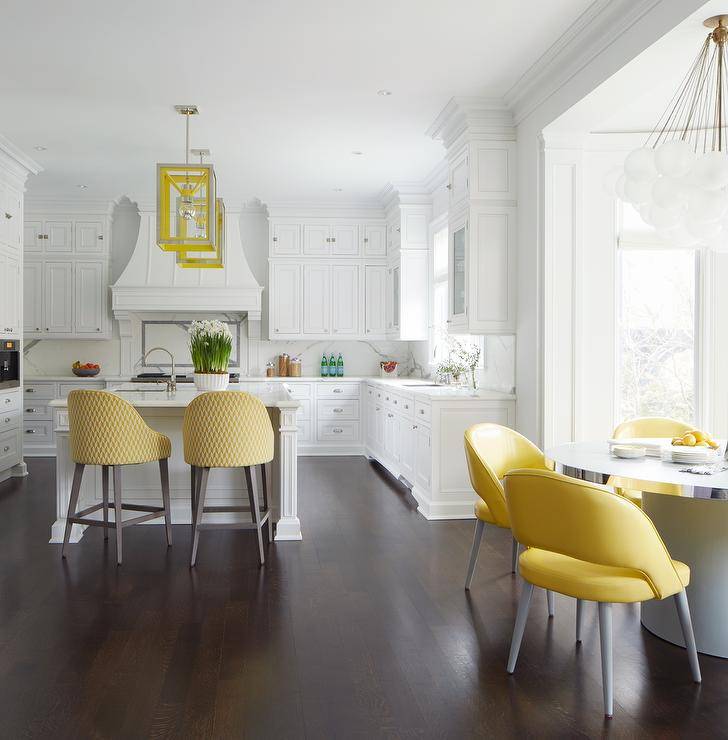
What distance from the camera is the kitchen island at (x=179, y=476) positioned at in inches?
172

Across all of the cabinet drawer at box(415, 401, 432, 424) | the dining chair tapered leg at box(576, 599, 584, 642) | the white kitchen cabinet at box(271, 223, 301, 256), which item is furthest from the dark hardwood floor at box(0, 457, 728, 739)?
the white kitchen cabinet at box(271, 223, 301, 256)

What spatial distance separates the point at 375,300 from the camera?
8.25 meters

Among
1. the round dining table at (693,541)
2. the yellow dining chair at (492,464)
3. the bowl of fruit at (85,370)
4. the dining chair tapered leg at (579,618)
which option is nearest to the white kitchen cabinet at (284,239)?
the bowl of fruit at (85,370)

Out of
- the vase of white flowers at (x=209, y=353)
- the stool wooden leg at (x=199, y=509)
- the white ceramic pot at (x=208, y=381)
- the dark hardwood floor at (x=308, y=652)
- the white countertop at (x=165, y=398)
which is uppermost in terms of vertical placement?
the vase of white flowers at (x=209, y=353)

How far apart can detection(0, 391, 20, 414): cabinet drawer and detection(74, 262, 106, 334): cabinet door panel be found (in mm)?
1452

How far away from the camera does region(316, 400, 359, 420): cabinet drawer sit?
7941 mm

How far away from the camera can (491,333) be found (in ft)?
16.7

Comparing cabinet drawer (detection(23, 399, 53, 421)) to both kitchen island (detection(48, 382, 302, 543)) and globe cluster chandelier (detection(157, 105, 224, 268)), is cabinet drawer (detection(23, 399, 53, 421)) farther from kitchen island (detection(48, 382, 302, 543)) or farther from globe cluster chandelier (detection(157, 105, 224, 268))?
globe cluster chandelier (detection(157, 105, 224, 268))

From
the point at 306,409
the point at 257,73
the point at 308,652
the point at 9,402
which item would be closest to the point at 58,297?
the point at 9,402

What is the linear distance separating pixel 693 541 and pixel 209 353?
3.06 metres

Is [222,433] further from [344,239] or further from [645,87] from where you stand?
[344,239]

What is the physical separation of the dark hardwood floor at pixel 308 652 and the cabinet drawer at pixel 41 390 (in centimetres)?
375

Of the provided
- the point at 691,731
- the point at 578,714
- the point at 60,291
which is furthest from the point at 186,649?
the point at 60,291

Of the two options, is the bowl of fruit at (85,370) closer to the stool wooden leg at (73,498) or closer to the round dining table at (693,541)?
the stool wooden leg at (73,498)
